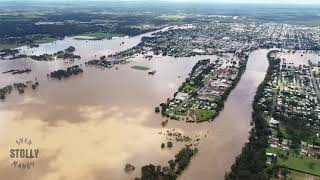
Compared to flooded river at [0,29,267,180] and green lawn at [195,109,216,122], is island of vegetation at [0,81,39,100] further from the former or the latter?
green lawn at [195,109,216,122]

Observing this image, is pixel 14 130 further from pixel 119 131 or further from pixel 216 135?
pixel 216 135

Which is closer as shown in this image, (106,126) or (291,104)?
(106,126)

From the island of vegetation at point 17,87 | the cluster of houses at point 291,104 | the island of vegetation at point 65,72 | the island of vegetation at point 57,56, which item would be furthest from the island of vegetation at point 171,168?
the island of vegetation at point 57,56

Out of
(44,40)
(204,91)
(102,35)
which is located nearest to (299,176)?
(204,91)

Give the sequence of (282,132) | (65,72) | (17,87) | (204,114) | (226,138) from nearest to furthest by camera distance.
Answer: (226,138)
(282,132)
(204,114)
(17,87)
(65,72)

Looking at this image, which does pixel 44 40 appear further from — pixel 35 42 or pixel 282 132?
pixel 282 132

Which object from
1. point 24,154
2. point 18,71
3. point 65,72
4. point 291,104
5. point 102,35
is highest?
point 102,35

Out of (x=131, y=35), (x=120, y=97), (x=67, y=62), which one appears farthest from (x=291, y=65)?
(x=131, y=35)
